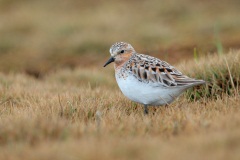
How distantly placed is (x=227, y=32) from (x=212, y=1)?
5.15m

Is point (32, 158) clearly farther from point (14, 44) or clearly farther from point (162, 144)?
point (14, 44)

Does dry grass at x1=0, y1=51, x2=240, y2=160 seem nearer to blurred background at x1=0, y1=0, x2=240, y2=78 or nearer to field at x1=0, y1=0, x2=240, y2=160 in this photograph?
field at x1=0, y1=0, x2=240, y2=160

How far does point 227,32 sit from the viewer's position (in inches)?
567

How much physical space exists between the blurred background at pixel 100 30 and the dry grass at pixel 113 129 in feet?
16.9

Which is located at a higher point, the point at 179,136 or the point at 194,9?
the point at 194,9

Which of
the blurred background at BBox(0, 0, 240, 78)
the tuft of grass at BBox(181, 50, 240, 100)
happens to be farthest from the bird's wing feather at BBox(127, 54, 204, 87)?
the blurred background at BBox(0, 0, 240, 78)

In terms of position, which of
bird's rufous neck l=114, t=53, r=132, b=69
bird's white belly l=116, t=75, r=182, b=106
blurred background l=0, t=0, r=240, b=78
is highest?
blurred background l=0, t=0, r=240, b=78

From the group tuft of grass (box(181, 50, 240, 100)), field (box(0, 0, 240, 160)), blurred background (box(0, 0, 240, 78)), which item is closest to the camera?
field (box(0, 0, 240, 160))

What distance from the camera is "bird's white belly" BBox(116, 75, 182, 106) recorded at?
532 cm

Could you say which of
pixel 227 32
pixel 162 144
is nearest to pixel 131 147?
pixel 162 144

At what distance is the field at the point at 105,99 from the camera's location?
12.3ft

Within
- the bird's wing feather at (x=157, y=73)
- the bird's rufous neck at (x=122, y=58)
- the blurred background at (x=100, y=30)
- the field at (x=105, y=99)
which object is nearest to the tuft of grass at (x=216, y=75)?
the field at (x=105, y=99)

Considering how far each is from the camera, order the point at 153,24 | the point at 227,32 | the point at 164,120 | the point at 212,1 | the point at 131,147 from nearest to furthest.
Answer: the point at 131,147, the point at 164,120, the point at 227,32, the point at 153,24, the point at 212,1

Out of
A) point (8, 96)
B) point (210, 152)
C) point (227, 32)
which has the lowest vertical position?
point (210, 152)
